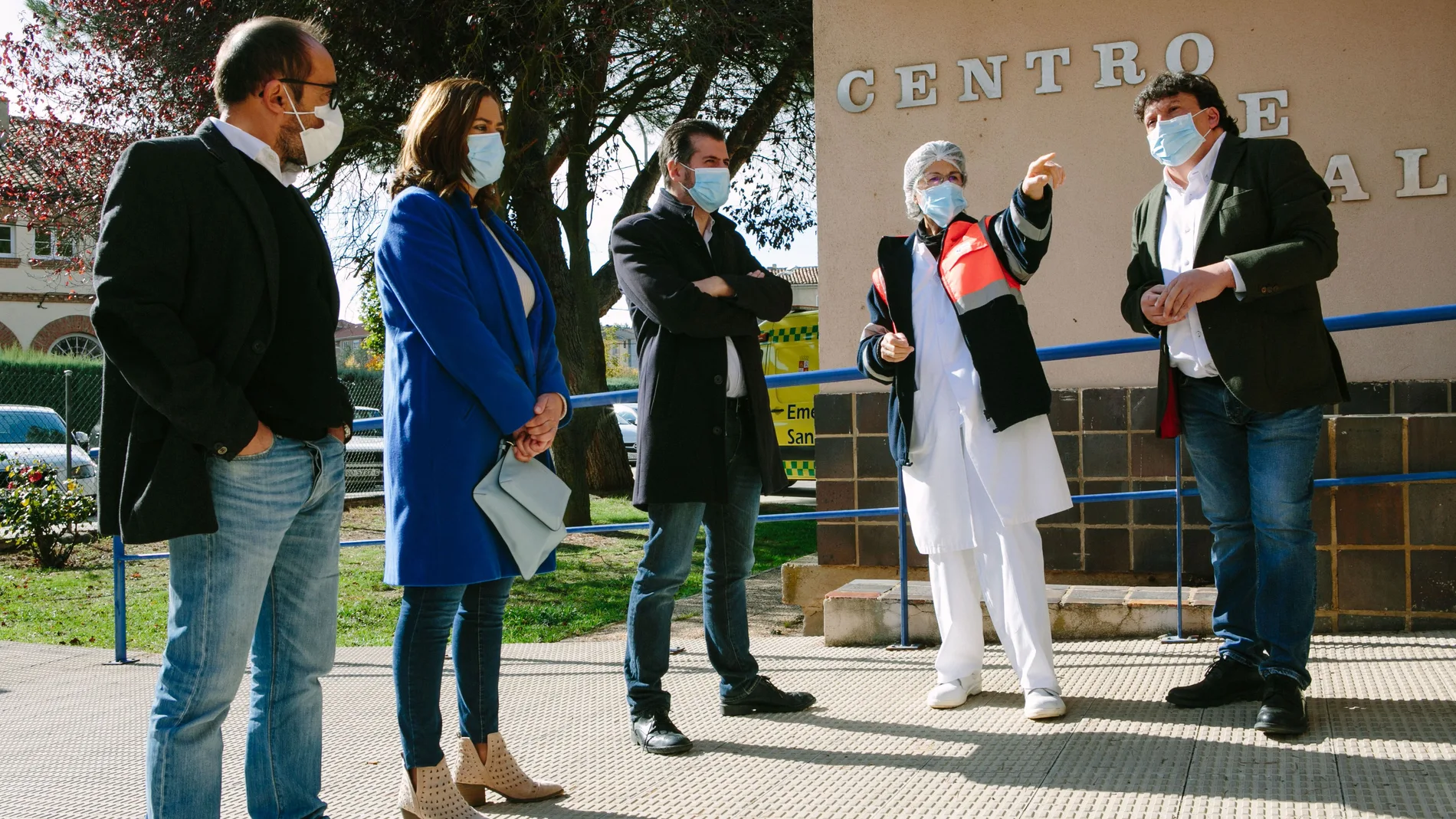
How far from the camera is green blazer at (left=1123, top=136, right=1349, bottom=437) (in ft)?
10.7

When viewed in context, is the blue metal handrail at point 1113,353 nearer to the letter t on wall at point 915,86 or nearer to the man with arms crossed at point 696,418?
the man with arms crossed at point 696,418

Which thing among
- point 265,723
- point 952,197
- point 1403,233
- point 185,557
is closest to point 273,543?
point 185,557

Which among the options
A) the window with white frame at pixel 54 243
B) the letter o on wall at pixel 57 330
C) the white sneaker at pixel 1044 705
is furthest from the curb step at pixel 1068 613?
the letter o on wall at pixel 57 330

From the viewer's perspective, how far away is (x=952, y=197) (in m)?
3.64

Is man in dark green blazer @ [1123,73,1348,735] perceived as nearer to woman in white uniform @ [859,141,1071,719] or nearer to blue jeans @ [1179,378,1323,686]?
blue jeans @ [1179,378,1323,686]

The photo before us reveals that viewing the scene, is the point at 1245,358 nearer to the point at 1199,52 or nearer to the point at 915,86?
the point at 1199,52

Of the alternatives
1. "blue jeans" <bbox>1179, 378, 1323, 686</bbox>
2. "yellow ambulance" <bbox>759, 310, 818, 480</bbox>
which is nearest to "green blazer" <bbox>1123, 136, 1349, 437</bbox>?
"blue jeans" <bbox>1179, 378, 1323, 686</bbox>

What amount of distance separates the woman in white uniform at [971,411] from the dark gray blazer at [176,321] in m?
1.96

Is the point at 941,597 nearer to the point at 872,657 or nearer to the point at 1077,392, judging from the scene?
the point at 872,657

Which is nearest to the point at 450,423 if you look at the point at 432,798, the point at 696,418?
the point at 432,798

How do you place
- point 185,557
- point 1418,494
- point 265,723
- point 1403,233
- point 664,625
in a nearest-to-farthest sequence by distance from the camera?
point 185,557, point 265,723, point 664,625, point 1418,494, point 1403,233

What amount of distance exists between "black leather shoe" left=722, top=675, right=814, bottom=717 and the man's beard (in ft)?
6.97

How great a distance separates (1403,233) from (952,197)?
279cm

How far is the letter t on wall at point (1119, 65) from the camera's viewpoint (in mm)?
5605
